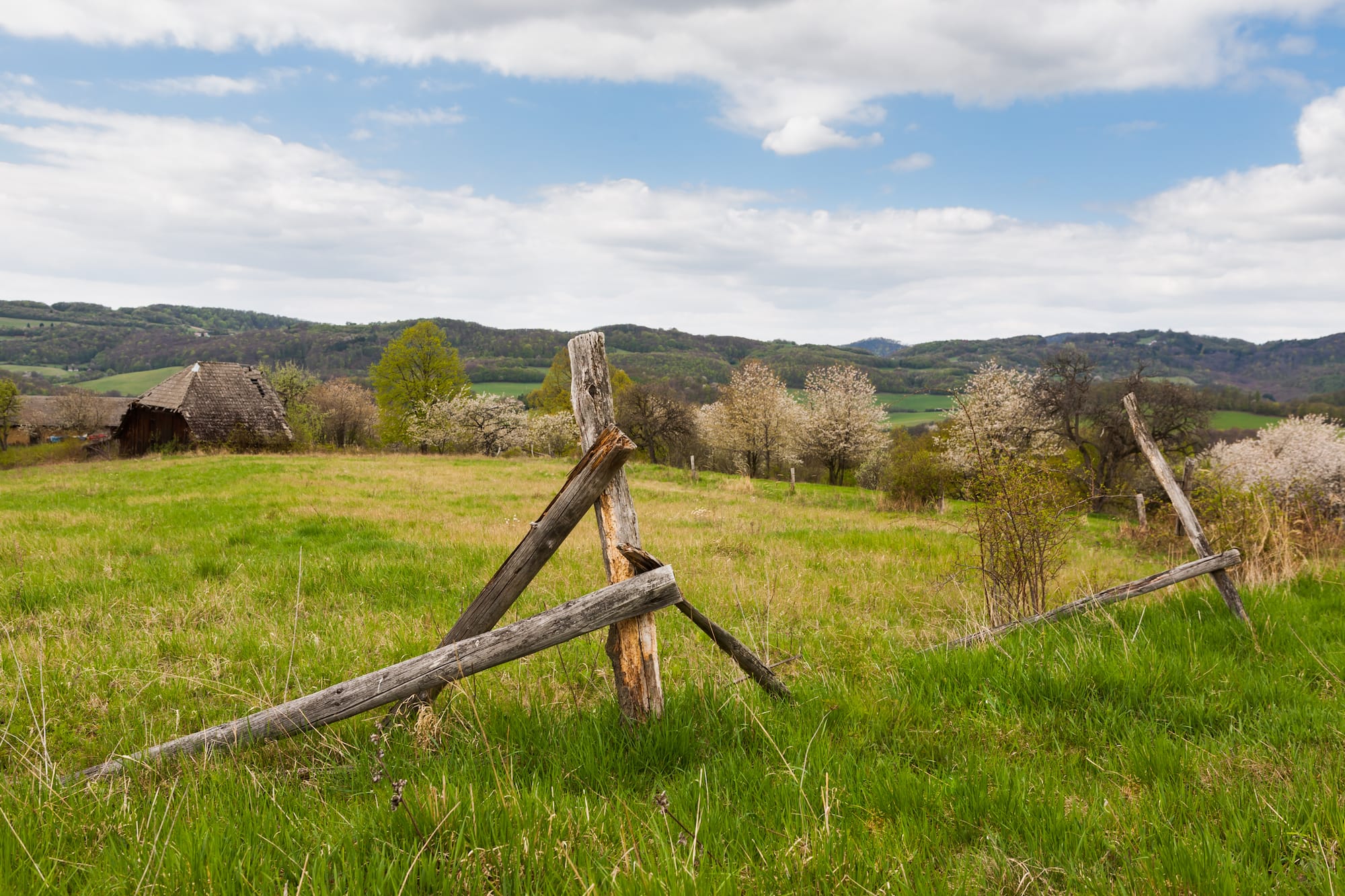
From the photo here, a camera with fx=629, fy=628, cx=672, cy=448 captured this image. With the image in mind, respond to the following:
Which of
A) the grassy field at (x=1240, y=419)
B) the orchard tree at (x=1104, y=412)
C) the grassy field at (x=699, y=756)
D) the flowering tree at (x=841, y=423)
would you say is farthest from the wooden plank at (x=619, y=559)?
the grassy field at (x=1240, y=419)

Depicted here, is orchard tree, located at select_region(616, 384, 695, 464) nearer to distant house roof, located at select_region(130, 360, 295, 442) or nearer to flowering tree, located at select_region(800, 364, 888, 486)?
flowering tree, located at select_region(800, 364, 888, 486)

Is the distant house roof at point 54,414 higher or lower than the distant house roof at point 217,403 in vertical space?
lower

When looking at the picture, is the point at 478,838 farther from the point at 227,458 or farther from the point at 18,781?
the point at 227,458

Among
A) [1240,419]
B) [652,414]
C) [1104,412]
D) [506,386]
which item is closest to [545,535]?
[1104,412]

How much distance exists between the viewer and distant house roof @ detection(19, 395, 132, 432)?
81.6 meters

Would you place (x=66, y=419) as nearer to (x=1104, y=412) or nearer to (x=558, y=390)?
(x=558, y=390)

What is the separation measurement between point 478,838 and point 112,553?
398 inches

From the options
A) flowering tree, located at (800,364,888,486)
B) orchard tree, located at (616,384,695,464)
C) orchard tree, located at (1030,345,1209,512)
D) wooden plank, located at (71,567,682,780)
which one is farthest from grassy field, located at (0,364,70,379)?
wooden plank, located at (71,567,682,780)

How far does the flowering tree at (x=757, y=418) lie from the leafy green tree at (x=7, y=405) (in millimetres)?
66727

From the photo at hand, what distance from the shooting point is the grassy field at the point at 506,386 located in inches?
4680

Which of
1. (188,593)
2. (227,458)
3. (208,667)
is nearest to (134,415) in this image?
(227,458)

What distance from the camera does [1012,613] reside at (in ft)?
20.6

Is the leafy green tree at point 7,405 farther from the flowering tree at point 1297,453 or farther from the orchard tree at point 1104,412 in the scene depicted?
the flowering tree at point 1297,453

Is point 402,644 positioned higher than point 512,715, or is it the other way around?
point 512,715
